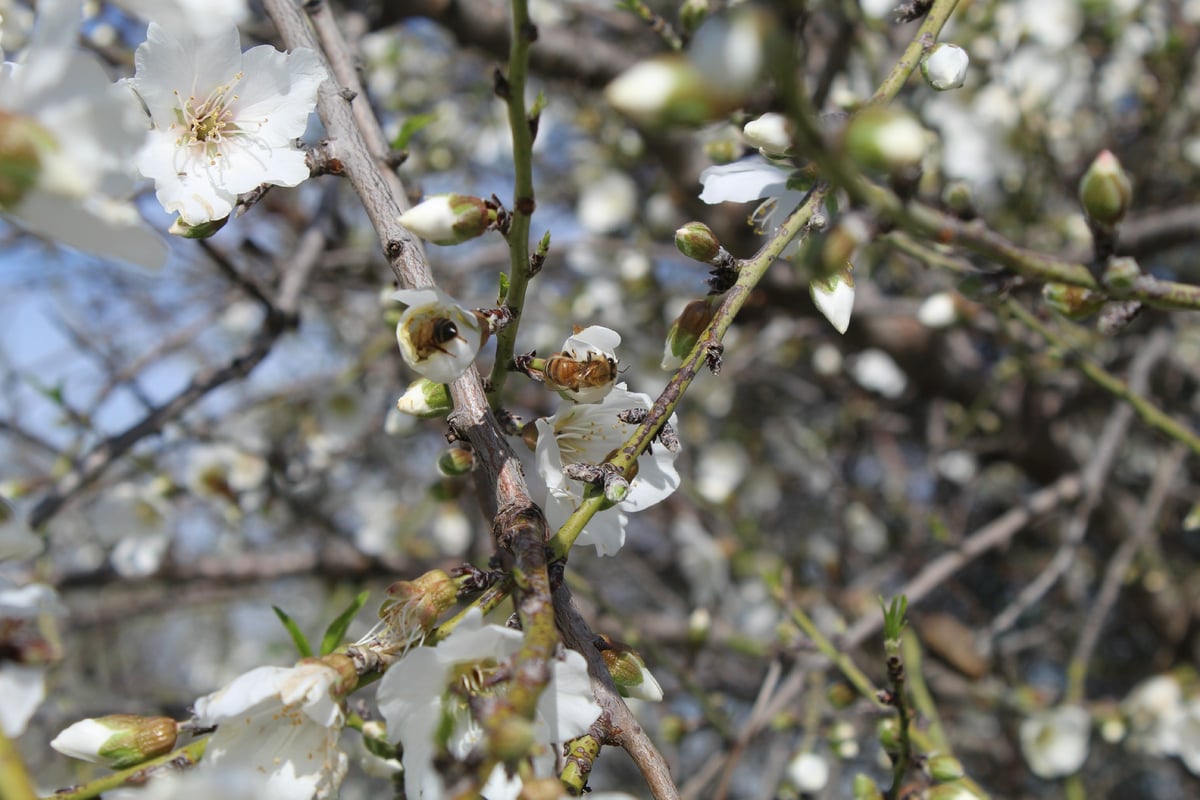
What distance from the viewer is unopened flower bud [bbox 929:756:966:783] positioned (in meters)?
1.39

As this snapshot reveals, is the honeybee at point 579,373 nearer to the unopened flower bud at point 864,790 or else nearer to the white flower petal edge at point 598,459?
the white flower petal edge at point 598,459

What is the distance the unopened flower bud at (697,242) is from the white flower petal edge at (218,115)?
564 mm

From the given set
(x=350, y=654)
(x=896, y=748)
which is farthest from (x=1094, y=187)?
(x=350, y=654)

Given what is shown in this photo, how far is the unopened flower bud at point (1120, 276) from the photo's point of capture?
1025mm

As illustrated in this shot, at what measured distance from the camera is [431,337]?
1.10m

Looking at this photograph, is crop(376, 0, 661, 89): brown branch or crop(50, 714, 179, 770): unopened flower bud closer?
crop(50, 714, 179, 770): unopened flower bud

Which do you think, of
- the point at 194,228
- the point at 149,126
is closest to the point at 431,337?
the point at 194,228

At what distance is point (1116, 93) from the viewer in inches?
174

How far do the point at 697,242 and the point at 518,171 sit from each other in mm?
322

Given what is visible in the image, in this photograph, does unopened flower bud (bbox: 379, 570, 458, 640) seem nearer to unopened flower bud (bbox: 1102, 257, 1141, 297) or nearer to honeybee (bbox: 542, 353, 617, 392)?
honeybee (bbox: 542, 353, 617, 392)

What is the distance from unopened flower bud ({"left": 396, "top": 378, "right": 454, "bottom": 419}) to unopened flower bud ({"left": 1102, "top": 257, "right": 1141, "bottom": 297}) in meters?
0.82

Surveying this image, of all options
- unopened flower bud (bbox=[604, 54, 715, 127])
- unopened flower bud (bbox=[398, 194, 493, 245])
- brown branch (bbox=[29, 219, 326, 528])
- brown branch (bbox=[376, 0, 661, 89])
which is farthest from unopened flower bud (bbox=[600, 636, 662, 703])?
brown branch (bbox=[376, 0, 661, 89])

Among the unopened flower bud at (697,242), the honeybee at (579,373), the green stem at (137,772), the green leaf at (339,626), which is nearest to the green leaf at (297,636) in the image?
the green leaf at (339,626)

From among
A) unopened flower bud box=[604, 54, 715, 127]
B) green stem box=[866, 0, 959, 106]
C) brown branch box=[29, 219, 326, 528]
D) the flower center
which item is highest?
unopened flower bud box=[604, 54, 715, 127]
